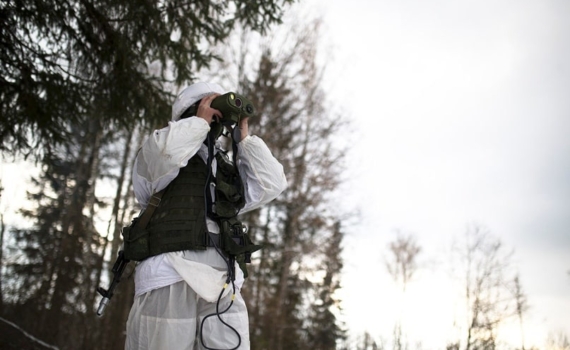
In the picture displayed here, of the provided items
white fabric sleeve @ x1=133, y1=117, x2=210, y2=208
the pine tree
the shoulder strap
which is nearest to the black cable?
white fabric sleeve @ x1=133, y1=117, x2=210, y2=208

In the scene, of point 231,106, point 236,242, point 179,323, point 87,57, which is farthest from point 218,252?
point 87,57

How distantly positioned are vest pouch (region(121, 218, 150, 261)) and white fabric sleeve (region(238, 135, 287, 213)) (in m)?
0.60

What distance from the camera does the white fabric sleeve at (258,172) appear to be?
274 cm

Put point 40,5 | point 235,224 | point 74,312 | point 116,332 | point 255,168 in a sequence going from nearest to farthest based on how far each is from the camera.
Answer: point 235,224
point 255,168
point 40,5
point 116,332
point 74,312

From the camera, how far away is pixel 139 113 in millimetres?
5879

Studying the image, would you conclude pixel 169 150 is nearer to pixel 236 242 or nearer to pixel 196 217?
pixel 196 217

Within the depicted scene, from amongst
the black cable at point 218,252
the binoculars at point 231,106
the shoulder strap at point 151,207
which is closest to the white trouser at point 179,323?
the black cable at point 218,252

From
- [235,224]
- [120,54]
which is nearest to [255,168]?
[235,224]

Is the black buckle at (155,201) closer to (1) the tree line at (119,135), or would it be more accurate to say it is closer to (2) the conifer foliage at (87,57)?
(1) the tree line at (119,135)

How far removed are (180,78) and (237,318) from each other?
13.6ft

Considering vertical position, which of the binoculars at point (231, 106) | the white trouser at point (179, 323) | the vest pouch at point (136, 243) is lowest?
the white trouser at point (179, 323)

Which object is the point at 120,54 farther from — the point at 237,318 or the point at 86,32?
the point at 237,318

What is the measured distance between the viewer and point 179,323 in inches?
89.7

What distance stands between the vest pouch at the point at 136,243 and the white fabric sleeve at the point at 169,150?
0.72 ft
